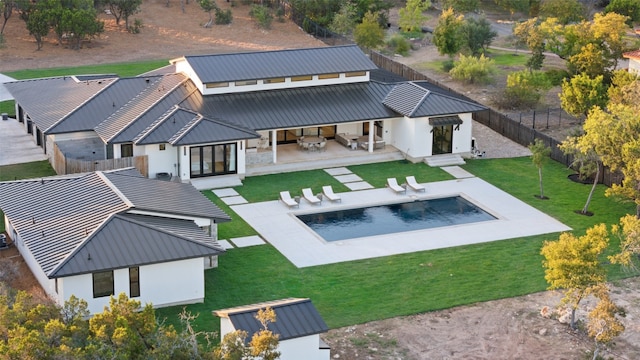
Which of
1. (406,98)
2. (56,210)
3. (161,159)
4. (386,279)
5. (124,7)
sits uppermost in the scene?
(124,7)

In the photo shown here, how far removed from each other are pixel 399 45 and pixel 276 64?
80.0 ft

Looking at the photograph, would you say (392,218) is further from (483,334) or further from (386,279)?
(483,334)

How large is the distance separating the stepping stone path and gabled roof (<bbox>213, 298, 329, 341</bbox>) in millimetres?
19808

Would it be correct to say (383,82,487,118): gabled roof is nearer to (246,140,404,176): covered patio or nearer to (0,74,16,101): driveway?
(246,140,404,176): covered patio

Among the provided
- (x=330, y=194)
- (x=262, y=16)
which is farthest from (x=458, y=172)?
(x=262, y=16)

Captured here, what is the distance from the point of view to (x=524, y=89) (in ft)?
217

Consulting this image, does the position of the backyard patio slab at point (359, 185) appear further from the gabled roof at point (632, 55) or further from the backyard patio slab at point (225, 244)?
the gabled roof at point (632, 55)

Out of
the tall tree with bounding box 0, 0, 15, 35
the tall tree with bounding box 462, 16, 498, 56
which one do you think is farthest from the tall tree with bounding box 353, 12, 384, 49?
the tall tree with bounding box 0, 0, 15, 35

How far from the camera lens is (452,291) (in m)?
40.7

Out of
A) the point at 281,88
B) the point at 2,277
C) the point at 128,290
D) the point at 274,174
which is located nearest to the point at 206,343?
the point at 128,290

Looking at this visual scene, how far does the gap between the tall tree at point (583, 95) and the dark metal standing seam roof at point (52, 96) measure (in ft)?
84.6

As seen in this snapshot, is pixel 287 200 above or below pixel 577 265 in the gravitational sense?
below

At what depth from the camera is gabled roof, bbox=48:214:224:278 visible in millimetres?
36781

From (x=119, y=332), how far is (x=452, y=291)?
1784cm
